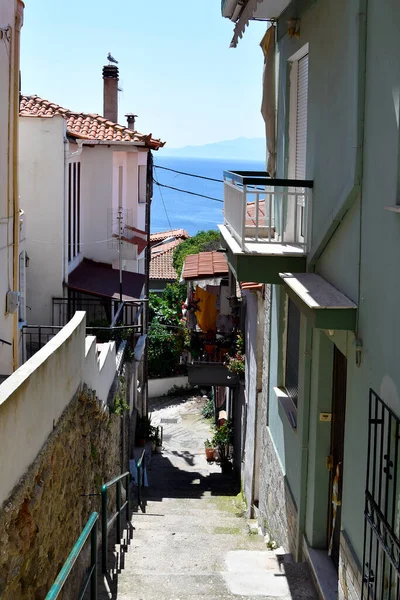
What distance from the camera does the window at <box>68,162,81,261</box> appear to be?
19.9 metres

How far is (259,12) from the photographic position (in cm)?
1120

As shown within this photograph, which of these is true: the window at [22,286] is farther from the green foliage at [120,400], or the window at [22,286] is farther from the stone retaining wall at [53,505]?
the stone retaining wall at [53,505]

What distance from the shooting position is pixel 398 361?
5.55m

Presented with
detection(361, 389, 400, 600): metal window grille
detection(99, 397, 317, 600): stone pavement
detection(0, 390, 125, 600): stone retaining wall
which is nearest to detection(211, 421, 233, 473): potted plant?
detection(99, 397, 317, 600): stone pavement

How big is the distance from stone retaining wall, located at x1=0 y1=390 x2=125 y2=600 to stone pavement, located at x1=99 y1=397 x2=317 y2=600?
662mm

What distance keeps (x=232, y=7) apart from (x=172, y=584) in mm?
7311

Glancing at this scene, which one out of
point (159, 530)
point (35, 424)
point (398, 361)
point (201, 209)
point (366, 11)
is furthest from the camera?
point (201, 209)

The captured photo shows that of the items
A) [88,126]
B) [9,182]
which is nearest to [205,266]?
[88,126]

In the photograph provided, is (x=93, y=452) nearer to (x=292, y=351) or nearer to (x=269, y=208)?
(x=292, y=351)

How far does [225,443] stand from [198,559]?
41.0ft

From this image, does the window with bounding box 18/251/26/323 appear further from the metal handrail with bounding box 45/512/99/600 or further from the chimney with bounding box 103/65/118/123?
the chimney with bounding box 103/65/118/123

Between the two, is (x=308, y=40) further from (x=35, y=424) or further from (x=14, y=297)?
(x=14, y=297)

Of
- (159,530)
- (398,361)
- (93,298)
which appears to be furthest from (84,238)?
(398,361)

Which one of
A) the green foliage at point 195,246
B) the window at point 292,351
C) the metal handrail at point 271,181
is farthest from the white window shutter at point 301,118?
the green foliage at point 195,246
